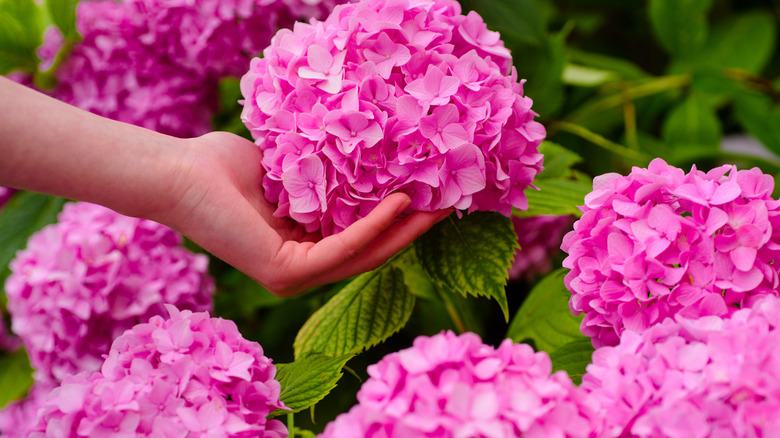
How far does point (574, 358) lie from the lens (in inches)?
31.4

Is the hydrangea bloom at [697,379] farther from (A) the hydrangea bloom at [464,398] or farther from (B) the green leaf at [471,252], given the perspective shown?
(B) the green leaf at [471,252]

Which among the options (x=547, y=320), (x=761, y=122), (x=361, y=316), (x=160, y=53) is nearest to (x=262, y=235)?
(x=361, y=316)

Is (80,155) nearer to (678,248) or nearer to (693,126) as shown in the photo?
(678,248)

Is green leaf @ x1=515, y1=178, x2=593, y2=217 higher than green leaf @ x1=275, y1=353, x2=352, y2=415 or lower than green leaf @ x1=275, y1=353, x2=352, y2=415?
higher

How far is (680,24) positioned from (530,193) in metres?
0.88

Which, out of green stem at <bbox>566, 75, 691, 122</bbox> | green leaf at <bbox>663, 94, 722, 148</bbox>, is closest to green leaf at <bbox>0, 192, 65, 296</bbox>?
green stem at <bbox>566, 75, 691, 122</bbox>

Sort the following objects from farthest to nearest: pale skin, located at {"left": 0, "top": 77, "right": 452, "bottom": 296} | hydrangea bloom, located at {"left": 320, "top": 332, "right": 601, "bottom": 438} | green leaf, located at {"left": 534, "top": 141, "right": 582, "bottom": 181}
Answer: green leaf, located at {"left": 534, "top": 141, "right": 582, "bottom": 181}, pale skin, located at {"left": 0, "top": 77, "right": 452, "bottom": 296}, hydrangea bloom, located at {"left": 320, "top": 332, "right": 601, "bottom": 438}

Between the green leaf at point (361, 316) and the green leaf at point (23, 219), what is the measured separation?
627 mm

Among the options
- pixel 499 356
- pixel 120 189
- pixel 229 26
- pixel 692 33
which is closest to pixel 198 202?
pixel 120 189

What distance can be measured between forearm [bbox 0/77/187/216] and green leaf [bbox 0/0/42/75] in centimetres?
62

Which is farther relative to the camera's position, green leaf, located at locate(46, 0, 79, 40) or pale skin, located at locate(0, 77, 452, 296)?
green leaf, located at locate(46, 0, 79, 40)

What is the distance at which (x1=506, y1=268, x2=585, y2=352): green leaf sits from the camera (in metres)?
1.00

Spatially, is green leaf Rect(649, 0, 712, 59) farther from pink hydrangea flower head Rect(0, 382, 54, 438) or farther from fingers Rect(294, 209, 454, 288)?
pink hydrangea flower head Rect(0, 382, 54, 438)

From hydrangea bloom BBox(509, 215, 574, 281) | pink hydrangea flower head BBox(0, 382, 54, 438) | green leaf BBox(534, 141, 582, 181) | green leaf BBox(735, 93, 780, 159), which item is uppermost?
green leaf BBox(534, 141, 582, 181)
